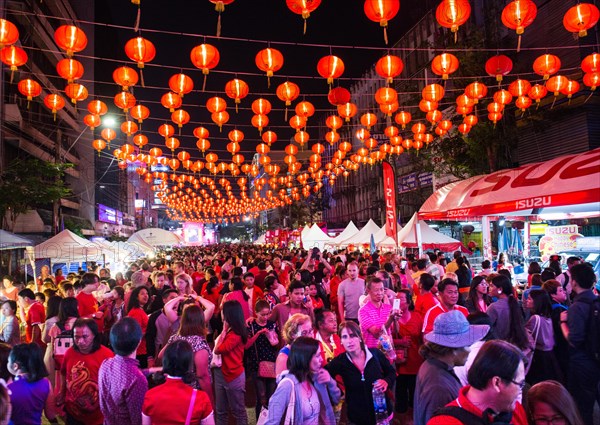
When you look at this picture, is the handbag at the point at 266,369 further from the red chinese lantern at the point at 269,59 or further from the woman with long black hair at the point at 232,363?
the red chinese lantern at the point at 269,59

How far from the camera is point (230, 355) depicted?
16.3 ft

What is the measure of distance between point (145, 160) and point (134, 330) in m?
18.4

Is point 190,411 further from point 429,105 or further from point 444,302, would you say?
point 429,105

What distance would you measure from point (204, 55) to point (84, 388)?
288 inches

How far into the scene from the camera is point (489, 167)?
61.1 feet

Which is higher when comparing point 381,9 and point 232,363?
point 381,9

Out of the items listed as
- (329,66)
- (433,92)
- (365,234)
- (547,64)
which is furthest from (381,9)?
(365,234)

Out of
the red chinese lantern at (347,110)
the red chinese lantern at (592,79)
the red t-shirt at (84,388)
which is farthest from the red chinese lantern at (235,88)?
the red t-shirt at (84,388)

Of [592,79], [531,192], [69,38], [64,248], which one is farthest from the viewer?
[64,248]

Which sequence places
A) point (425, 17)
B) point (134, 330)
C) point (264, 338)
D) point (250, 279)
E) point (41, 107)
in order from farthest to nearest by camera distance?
point (425, 17), point (41, 107), point (250, 279), point (264, 338), point (134, 330)

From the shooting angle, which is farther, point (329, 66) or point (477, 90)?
point (477, 90)

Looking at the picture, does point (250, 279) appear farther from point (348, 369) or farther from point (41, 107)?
point (41, 107)

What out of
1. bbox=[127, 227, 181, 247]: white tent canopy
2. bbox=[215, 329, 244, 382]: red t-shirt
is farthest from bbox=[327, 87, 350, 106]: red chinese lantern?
bbox=[127, 227, 181, 247]: white tent canopy

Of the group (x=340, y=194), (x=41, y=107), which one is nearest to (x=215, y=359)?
(x=41, y=107)
